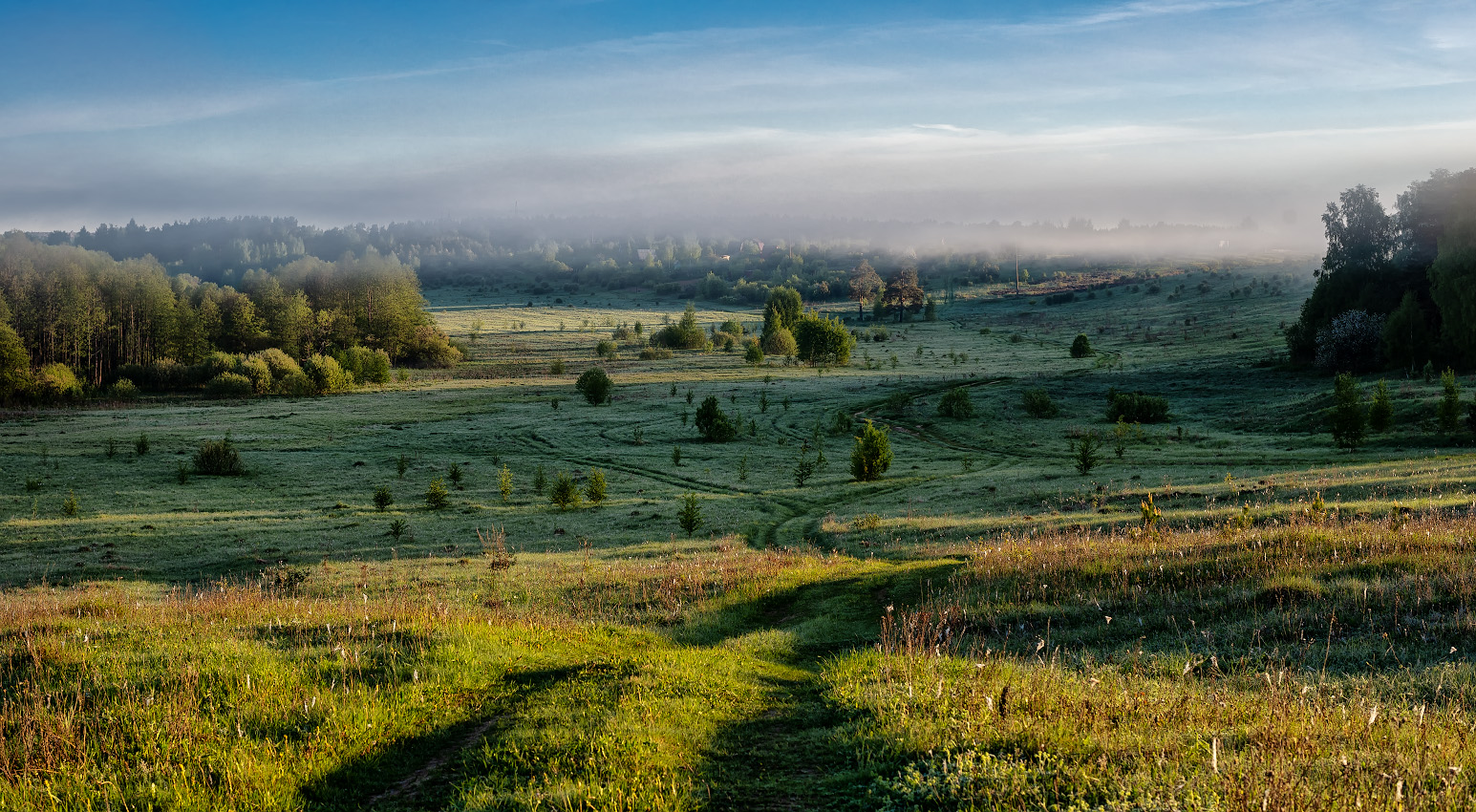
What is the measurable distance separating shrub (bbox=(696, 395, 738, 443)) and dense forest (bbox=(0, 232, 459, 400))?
5189 centimetres

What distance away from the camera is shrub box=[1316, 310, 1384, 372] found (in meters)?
70.4

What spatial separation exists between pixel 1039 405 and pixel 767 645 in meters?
55.0

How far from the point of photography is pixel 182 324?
102 m

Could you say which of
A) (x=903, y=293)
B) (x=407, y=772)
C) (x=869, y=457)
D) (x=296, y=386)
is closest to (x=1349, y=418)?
(x=869, y=457)

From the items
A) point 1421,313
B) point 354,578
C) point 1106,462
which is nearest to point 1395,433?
point 1106,462

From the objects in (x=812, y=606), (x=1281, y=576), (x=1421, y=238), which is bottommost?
(x=812, y=606)

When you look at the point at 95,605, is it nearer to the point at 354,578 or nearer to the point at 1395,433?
the point at 354,578

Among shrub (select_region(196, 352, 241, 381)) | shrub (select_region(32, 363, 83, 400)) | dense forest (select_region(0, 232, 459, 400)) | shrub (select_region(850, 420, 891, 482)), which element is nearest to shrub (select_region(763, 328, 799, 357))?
dense forest (select_region(0, 232, 459, 400))

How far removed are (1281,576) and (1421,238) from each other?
89945 mm

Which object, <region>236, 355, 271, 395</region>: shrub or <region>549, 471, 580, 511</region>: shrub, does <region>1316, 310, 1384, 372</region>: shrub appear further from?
<region>236, 355, 271, 395</region>: shrub

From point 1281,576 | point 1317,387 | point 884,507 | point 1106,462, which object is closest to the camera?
point 1281,576

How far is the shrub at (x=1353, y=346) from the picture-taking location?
70375 millimetres

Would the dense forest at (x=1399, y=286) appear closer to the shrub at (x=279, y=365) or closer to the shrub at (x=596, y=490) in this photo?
the shrub at (x=596, y=490)

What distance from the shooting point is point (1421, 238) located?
79.7 metres
